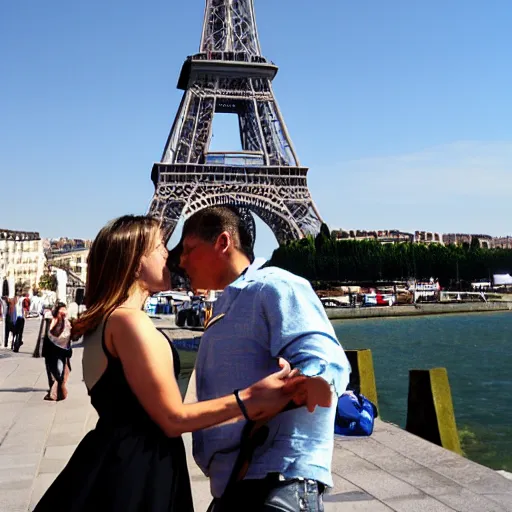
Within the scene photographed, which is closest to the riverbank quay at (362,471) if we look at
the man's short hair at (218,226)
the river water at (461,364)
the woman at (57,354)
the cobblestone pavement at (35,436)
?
the cobblestone pavement at (35,436)

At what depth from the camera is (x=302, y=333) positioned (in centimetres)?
210

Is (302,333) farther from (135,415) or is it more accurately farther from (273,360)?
(135,415)

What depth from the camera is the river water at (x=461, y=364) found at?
37.6 feet

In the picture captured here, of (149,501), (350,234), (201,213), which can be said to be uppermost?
(350,234)

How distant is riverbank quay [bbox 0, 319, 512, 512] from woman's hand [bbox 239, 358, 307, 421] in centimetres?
281

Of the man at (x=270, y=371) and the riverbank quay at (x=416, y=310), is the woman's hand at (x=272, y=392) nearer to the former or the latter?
the man at (x=270, y=371)

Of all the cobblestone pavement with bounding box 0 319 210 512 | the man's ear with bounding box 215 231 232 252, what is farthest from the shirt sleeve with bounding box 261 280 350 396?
the cobblestone pavement with bounding box 0 319 210 512

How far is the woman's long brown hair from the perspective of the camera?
7.51 ft

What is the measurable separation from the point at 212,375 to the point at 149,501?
390mm

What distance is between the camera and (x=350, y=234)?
112 metres

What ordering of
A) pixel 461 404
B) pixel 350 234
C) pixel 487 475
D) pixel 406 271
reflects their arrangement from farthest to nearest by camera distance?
pixel 350 234 < pixel 406 271 < pixel 461 404 < pixel 487 475

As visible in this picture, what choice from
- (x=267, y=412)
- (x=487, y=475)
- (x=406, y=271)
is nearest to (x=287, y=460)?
(x=267, y=412)

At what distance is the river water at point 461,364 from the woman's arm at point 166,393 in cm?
762

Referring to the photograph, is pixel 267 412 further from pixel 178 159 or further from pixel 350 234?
pixel 350 234
